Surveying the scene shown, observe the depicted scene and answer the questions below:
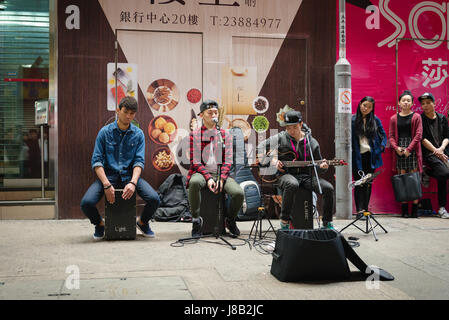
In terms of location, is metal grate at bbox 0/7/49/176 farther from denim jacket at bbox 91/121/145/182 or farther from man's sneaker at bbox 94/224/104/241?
man's sneaker at bbox 94/224/104/241

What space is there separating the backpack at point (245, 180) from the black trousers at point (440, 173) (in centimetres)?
271

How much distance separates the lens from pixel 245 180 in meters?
7.31

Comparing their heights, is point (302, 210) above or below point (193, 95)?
below

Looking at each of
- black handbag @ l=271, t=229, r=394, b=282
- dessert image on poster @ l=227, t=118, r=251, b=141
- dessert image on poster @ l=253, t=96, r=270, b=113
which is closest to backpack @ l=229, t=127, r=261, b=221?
dessert image on poster @ l=227, t=118, r=251, b=141

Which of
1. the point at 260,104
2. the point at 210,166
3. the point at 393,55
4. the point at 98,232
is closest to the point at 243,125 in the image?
the point at 260,104

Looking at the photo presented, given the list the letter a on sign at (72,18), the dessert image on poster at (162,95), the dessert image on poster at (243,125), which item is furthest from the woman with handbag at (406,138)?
the letter a on sign at (72,18)

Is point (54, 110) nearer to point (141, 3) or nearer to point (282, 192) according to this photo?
point (141, 3)

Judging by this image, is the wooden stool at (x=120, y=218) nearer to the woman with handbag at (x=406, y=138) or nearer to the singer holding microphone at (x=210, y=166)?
the singer holding microphone at (x=210, y=166)

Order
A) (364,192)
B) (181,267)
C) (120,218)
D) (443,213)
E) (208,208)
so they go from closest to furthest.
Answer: (181,267) → (120,218) → (208,208) → (364,192) → (443,213)

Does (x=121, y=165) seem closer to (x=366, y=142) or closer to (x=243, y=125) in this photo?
(x=243, y=125)

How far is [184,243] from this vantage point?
5527 millimetres

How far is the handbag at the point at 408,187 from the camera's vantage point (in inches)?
287

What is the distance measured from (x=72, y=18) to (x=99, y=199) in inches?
114

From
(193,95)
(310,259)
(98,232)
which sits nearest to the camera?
(310,259)
